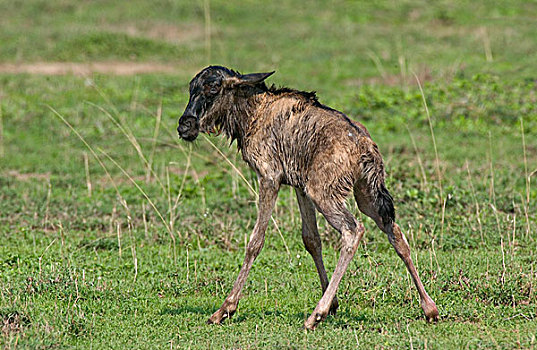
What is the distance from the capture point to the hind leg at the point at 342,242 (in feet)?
20.4

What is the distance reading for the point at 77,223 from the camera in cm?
989

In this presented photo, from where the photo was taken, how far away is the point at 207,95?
674 centimetres

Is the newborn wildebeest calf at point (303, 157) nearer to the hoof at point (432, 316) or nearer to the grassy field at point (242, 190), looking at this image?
the hoof at point (432, 316)

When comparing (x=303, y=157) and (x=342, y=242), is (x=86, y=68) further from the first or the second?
(x=342, y=242)

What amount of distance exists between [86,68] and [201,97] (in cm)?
1272

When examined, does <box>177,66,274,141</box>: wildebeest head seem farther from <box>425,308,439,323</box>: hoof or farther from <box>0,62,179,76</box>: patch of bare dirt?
<box>0,62,179,76</box>: patch of bare dirt

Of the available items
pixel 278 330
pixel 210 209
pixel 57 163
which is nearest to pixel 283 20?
pixel 57 163

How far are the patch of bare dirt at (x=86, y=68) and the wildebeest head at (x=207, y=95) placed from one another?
471 inches

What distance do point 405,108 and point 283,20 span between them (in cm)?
866

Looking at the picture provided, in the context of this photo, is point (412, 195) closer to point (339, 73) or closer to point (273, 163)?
point (273, 163)

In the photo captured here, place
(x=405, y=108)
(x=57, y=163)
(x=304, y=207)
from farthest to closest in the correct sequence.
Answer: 1. (x=405, y=108)
2. (x=57, y=163)
3. (x=304, y=207)

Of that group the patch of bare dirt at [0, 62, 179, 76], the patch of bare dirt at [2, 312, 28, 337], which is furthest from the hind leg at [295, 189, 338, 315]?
the patch of bare dirt at [0, 62, 179, 76]

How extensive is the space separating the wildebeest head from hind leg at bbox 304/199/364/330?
1205mm

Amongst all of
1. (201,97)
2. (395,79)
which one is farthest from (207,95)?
(395,79)
